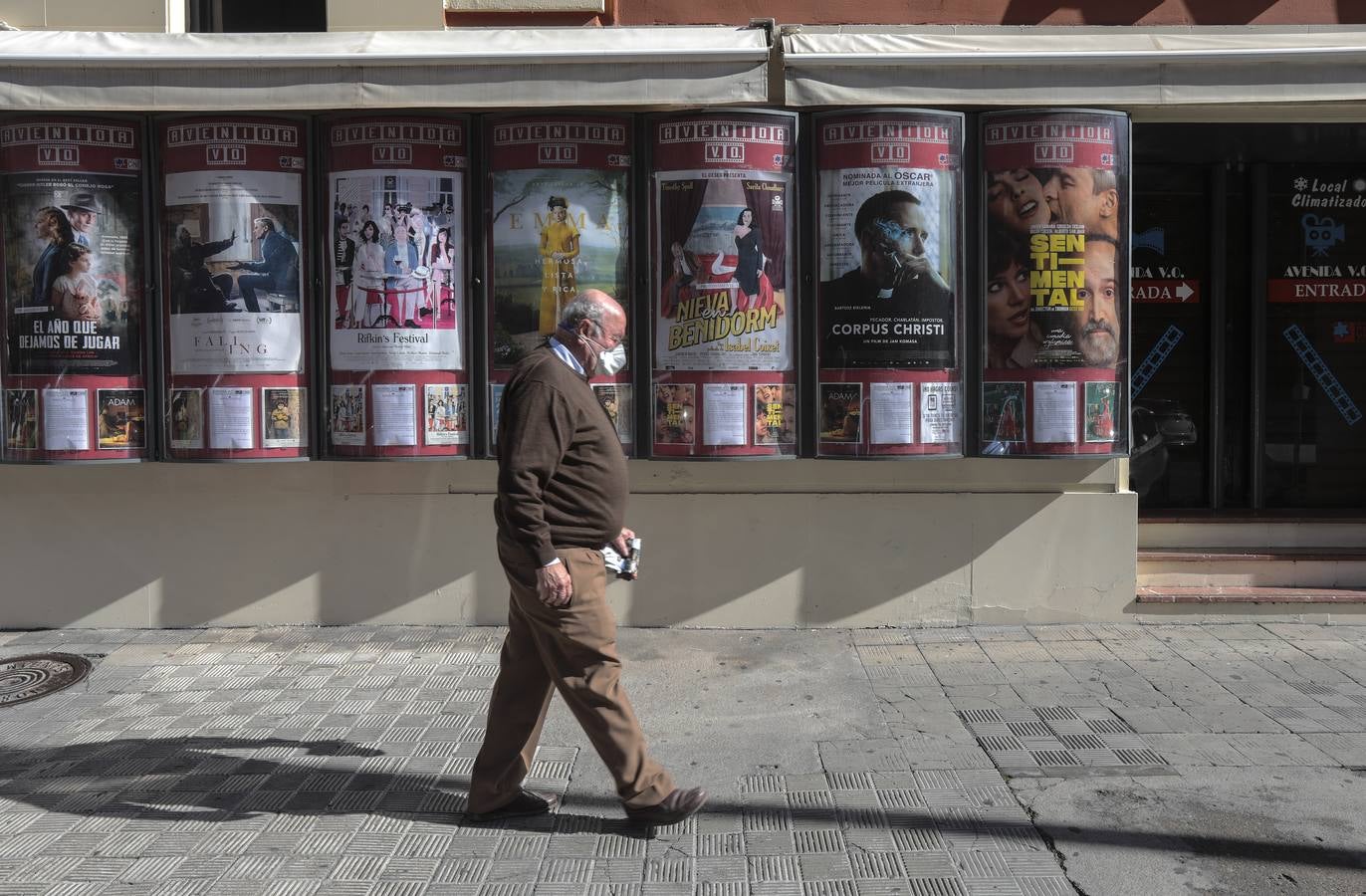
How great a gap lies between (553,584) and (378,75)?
3701mm

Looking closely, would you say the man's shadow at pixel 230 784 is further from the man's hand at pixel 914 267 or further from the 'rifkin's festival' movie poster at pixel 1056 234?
the 'rifkin's festival' movie poster at pixel 1056 234

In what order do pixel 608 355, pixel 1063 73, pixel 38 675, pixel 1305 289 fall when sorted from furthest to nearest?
pixel 1305 289, pixel 1063 73, pixel 38 675, pixel 608 355

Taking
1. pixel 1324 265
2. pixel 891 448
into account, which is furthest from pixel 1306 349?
pixel 891 448

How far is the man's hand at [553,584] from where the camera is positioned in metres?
3.98

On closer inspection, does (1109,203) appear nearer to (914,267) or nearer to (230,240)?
(914,267)

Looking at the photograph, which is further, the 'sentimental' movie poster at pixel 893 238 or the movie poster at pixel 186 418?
the movie poster at pixel 186 418

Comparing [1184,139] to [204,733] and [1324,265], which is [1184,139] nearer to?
[1324,265]

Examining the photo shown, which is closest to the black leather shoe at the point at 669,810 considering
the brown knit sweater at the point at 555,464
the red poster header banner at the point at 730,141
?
the brown knit sweater at the point at 555,464

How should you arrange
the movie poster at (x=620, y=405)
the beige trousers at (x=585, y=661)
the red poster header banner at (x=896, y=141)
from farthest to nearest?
1. the movie poster at (x=620, y=405)
2. the red poster header banner at (x=896, y=141)
3. the beige trousers at (x=585, y=661)

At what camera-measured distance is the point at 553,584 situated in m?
3.99

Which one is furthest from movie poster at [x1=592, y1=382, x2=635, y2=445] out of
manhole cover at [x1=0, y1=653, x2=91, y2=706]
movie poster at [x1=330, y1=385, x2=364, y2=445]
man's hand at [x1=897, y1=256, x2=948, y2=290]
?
manhole cover at [x1=0, y1=653, x2=91, y2=706]

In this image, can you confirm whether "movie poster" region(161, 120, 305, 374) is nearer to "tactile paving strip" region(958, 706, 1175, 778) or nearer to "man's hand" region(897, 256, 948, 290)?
"man's hand" region(897, 256, 948, 290)

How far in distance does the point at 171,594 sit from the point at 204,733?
211cm

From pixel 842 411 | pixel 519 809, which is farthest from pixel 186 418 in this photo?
pixel 842 411
